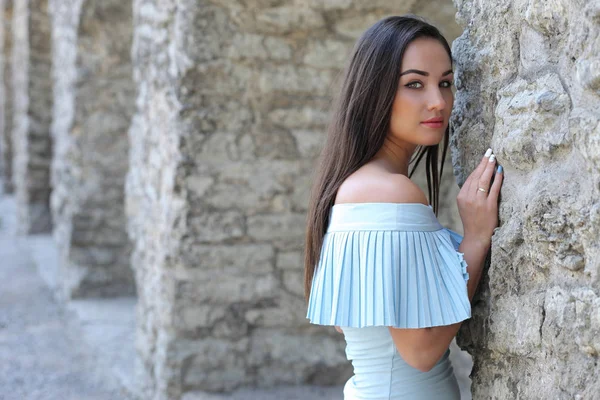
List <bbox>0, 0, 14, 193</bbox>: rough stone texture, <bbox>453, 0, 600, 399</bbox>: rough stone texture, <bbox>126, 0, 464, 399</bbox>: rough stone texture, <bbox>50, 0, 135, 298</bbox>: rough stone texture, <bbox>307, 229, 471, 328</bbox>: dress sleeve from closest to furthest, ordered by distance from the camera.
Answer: <bbox>453, 0, 600, 399</bbox>: rough stone texture, <bbox>307, 229, 471, 328</bbox>: dress sleeve, <bbox>126, 0, 464, 399</bbox>: rough stone texture, <bbox>50, 0, 135, 298</bbox>: rough stone texture, <bbox>0, 0, 14, 193</bbox>: rough stone texture

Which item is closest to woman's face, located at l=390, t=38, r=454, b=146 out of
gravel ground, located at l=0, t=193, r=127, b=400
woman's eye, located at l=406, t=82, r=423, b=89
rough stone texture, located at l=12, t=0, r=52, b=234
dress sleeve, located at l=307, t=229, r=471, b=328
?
woman's eye, located at l=406, t=82, r=423, b=89

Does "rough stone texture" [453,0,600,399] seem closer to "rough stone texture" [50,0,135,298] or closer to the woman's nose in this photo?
the woman's nose

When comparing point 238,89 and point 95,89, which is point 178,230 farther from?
Result: point 95,89

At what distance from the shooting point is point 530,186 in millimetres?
1333

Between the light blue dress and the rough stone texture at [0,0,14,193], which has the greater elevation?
the light blue dress

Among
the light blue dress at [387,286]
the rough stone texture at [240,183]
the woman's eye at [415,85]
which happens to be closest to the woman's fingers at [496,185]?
the light blue dress at [387,286]

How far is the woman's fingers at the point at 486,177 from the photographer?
57.6 inches

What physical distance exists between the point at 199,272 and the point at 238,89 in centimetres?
90

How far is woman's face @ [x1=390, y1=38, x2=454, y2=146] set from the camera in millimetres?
1502

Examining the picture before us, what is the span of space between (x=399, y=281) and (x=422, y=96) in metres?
0.40

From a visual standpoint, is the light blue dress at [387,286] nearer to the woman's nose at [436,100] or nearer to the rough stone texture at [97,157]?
the woman's nose at [436,100]

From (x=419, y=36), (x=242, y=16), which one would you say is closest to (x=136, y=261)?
(x=242, y=16)

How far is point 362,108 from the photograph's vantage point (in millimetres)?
1538

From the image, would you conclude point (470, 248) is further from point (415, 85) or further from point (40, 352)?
point (40, 352)
